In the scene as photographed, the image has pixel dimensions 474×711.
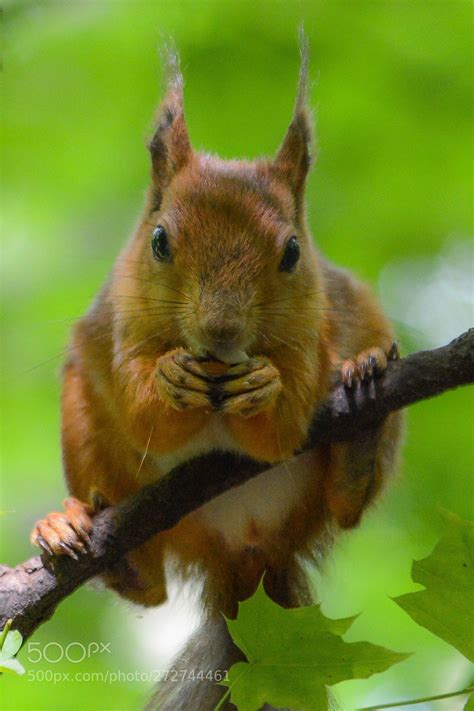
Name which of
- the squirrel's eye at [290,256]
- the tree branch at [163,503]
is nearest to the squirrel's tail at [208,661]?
the tree branch at [163,503]

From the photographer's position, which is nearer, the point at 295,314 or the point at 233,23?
the point at 295,314

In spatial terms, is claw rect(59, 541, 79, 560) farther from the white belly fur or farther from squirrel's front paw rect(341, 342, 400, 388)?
squirrel's front paw rect(341, 342, 400, 388)

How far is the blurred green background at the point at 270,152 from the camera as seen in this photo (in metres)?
2.95

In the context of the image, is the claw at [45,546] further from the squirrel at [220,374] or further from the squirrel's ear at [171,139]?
the squirrel's ear at [171,139]

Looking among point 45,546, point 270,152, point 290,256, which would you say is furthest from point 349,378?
point 270,152

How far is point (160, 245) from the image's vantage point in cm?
184

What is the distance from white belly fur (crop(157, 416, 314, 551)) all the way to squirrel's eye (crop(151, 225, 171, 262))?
2.00 feet

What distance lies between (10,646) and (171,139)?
1.26 m

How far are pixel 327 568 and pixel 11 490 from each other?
134cm

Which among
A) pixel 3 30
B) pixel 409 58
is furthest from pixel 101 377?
pixel 409 58

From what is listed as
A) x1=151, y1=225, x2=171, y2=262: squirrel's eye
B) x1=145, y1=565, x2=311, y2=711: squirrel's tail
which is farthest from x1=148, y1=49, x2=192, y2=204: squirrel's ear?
x1=145, y1=565, x2=311, y2=711: squirrel's tail

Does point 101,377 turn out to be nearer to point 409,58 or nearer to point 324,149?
point 324,149

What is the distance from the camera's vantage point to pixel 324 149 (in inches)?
124

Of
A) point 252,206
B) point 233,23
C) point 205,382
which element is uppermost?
point 233,23
